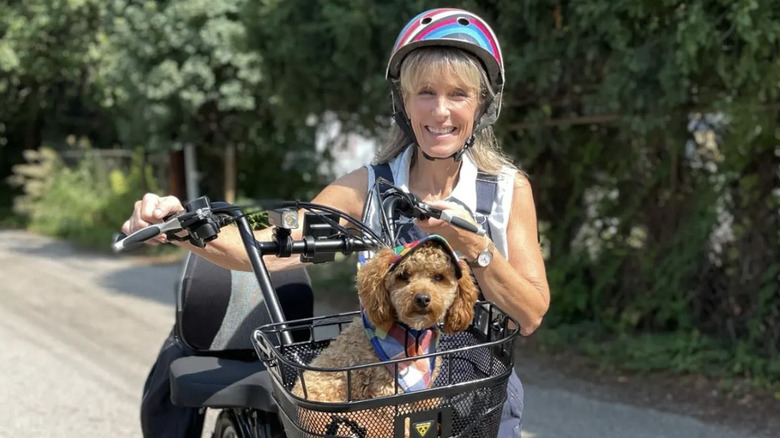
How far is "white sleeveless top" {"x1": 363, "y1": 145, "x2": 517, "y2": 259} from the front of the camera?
2396mm

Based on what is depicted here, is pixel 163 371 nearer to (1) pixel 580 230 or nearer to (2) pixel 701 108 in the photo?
(2) pixel 701 108

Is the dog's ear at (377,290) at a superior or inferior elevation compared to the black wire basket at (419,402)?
superior

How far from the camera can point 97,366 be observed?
7.26m

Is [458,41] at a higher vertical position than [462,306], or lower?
higher

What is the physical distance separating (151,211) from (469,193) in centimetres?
91

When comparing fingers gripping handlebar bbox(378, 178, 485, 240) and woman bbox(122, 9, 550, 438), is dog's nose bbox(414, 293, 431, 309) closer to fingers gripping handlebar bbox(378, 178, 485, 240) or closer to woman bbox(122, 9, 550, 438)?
fingers gripping handlebar bbox(378, 178, 485, 240)

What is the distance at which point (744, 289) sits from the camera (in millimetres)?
6512

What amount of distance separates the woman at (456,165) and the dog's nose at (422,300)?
0.44 metres

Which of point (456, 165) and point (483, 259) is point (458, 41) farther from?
point (483, 259)

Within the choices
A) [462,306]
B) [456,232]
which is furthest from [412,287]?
[456,232]

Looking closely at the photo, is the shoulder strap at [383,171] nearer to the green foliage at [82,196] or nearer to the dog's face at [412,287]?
the dog's face at [412,287]

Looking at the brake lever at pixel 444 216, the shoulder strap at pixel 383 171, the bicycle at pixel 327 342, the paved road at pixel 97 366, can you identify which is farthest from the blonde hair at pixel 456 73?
the paved road at pixel 97 366

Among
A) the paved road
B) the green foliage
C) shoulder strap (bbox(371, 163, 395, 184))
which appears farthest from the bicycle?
the green foliage

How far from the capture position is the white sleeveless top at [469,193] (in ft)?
7.86
